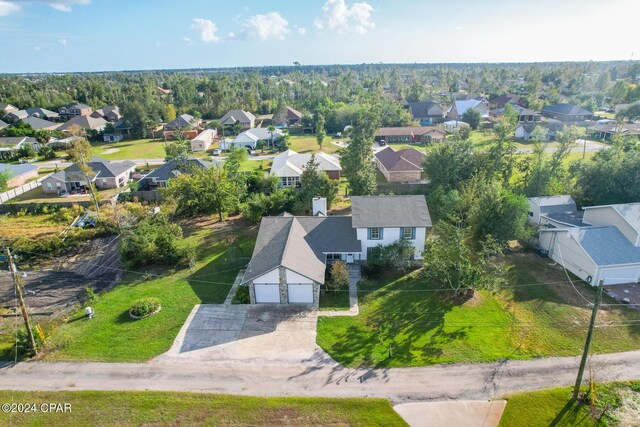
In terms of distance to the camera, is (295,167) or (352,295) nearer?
(352,295)

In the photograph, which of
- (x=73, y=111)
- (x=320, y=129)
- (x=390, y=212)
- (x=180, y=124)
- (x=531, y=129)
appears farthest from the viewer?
(x=73, y=111)

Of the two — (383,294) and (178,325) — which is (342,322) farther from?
(178,325)

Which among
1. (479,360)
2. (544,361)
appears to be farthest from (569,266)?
(479,360)

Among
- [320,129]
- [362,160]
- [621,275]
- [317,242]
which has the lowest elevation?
[621,275]

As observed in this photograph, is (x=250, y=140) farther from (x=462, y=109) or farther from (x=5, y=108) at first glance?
(x=5, y=108)

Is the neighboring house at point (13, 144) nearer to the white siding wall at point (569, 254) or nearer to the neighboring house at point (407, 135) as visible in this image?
the neighboring house at point (407, 135)

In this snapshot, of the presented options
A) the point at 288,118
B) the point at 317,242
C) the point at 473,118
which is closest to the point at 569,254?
the point at 317,242
